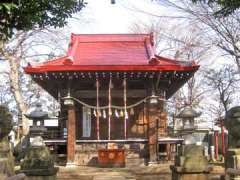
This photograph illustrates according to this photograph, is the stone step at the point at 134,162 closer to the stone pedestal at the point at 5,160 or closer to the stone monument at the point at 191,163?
the stone monument at the point at 191,163

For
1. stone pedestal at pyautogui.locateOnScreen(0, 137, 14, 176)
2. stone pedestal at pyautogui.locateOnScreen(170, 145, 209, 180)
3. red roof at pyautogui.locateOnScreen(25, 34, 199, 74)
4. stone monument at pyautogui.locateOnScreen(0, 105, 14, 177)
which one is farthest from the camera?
red roof at pyautogui.locateOnScreen(25, 34, 199, 74)

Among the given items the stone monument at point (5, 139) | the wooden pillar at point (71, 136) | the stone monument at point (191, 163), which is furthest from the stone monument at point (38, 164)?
the wooden pillar at point (71, 136)

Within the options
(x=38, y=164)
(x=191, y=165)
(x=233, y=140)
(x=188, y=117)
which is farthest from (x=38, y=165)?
(x=233, y=140)

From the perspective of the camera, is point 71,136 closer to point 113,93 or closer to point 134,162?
point 134,162

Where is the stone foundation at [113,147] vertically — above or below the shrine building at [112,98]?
below

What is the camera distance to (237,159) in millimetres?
10156

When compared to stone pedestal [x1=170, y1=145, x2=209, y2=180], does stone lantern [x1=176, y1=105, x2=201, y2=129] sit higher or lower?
higher

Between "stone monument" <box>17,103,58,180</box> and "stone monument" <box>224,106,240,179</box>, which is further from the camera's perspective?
"stone monument" <box>17,103,58,180</box>

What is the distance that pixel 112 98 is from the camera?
66.1ft

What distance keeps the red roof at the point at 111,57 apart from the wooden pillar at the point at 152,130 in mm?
1713

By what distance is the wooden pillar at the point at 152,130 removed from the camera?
59.3 ft

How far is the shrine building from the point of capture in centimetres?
1808

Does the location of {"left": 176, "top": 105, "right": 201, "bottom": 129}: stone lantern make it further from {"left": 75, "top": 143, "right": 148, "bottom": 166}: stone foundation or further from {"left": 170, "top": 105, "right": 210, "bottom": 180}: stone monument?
{"left": 75, "top": 143, "right": 148, "bottom": 166}: stone foundation

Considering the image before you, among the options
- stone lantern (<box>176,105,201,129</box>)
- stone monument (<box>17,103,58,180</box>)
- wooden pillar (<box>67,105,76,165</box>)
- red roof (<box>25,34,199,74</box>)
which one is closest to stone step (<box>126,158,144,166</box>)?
wooden pillar (<box>67,105,76,165</box>)
